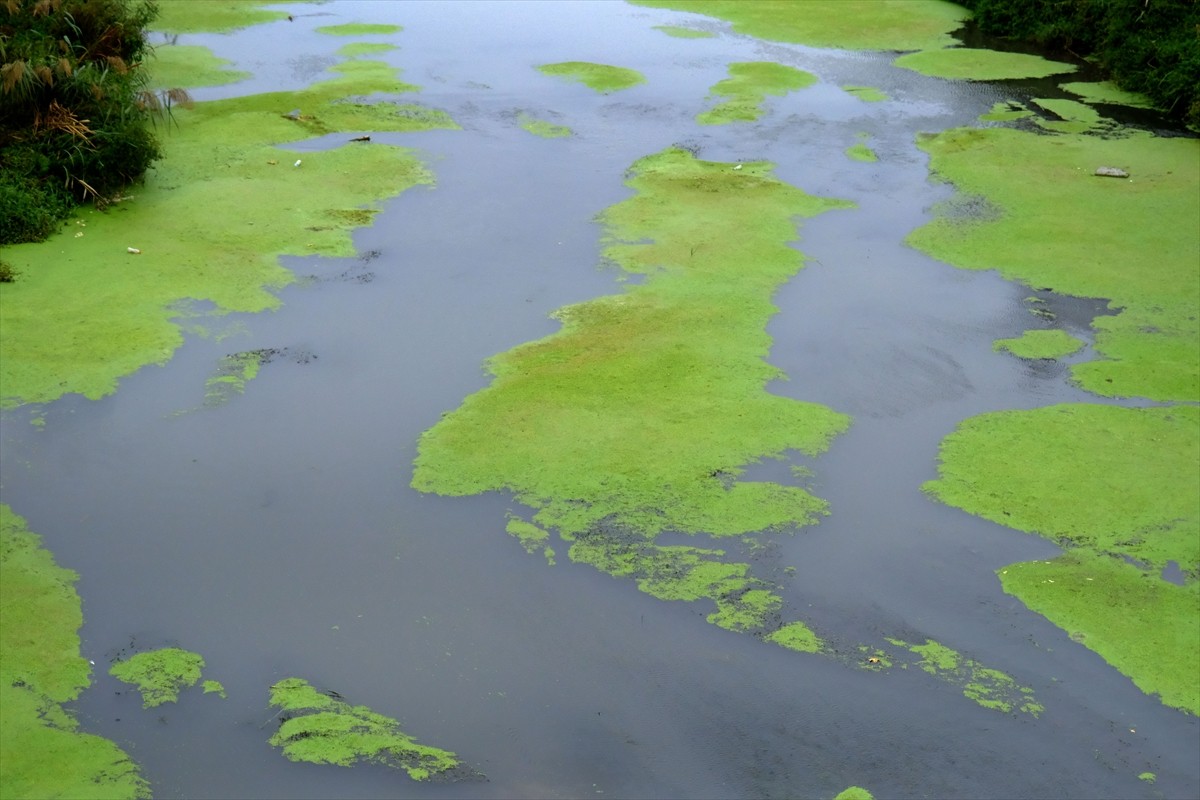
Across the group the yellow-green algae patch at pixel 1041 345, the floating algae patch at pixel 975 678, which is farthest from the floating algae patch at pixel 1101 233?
the floating algae patch at pixel 975 678

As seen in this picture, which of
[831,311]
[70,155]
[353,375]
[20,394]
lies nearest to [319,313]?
[353,375]

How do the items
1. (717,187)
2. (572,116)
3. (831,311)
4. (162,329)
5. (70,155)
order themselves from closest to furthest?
(162,329), (831,311), (70,155), (717,187), (572,116)

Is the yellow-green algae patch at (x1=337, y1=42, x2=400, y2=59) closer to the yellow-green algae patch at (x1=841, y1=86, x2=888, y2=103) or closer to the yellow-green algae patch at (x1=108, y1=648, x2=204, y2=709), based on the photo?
the yellow-green algae patch at (x1=841, y1=86, x2=888, y2=103)

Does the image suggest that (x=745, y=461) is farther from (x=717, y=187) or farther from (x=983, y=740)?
(x=717, y=187)

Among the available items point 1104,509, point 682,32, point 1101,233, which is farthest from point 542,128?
point 1104,509

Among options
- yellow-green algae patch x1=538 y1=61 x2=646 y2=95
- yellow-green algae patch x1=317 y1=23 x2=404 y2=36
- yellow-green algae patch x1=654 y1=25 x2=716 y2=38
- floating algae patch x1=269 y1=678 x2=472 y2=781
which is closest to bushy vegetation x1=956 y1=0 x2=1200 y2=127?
yellow-green algae patch x1=654 y1=25 x2=716 y2=38

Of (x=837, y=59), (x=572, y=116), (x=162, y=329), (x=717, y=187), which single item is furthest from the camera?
(x=837, y=59)

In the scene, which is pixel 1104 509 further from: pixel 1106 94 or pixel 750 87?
pixel 1106 94

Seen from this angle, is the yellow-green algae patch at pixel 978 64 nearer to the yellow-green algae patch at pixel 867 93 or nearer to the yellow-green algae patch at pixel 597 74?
the yellow-green algae patch at pixel 867 93
